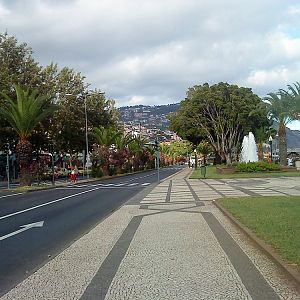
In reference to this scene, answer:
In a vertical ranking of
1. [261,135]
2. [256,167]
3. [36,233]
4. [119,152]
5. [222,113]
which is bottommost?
[36,233]

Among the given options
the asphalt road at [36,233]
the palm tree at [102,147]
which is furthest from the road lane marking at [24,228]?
the palm tree at [102,147]

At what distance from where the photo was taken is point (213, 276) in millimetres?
7309

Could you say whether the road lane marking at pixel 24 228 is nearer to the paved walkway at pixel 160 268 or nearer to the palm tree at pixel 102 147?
the paved walkway at pixel 160 268

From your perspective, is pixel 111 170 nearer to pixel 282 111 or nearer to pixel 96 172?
pixel 96 172

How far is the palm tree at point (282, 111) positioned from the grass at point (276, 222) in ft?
123

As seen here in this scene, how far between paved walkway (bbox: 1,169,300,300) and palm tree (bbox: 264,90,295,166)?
4337cm

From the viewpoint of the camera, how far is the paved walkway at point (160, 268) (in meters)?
6.45

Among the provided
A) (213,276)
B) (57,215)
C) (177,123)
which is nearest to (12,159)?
(177,123)

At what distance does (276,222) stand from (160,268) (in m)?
4.96

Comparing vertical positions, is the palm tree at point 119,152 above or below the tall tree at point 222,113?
below

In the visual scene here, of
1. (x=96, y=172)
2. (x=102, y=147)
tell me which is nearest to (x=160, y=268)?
(x=96, y=172)

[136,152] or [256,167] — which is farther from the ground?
[136,152]

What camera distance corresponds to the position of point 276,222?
11844mm

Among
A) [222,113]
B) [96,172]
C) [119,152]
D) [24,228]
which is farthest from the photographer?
[222,113]
